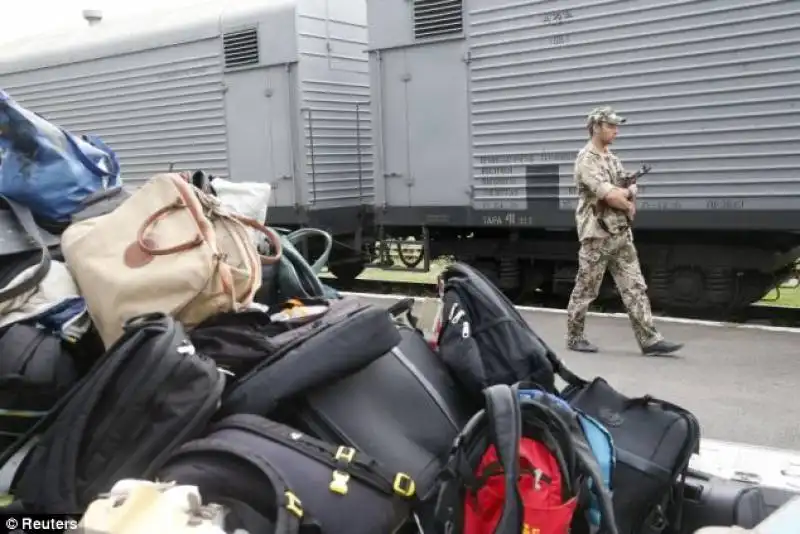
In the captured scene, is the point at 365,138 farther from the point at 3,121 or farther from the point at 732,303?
the point at 3,121

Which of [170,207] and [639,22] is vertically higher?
[639,22]

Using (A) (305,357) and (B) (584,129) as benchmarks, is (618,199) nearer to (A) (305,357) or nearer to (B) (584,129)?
(B) (584,129)

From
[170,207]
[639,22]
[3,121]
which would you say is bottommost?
[170,207]

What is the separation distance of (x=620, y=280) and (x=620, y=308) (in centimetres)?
265

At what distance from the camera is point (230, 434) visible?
207 cm

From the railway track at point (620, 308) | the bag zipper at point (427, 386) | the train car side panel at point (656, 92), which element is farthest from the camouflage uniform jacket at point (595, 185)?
the bag zipper at point (427, 386)

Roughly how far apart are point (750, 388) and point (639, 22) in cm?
377

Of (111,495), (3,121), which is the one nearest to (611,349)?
(3,121)

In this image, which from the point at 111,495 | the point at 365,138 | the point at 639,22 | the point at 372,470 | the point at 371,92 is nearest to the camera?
the point at 111,495

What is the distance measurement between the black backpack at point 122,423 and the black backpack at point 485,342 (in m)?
0.77

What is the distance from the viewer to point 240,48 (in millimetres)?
10281

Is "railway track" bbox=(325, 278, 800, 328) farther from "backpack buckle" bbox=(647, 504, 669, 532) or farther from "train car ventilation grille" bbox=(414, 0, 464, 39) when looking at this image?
"backpack buckle" bbox=(647, 504, 669, 532)

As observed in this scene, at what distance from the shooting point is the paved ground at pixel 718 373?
4.66 metres

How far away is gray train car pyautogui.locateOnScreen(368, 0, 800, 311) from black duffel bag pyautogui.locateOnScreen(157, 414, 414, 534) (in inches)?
244
